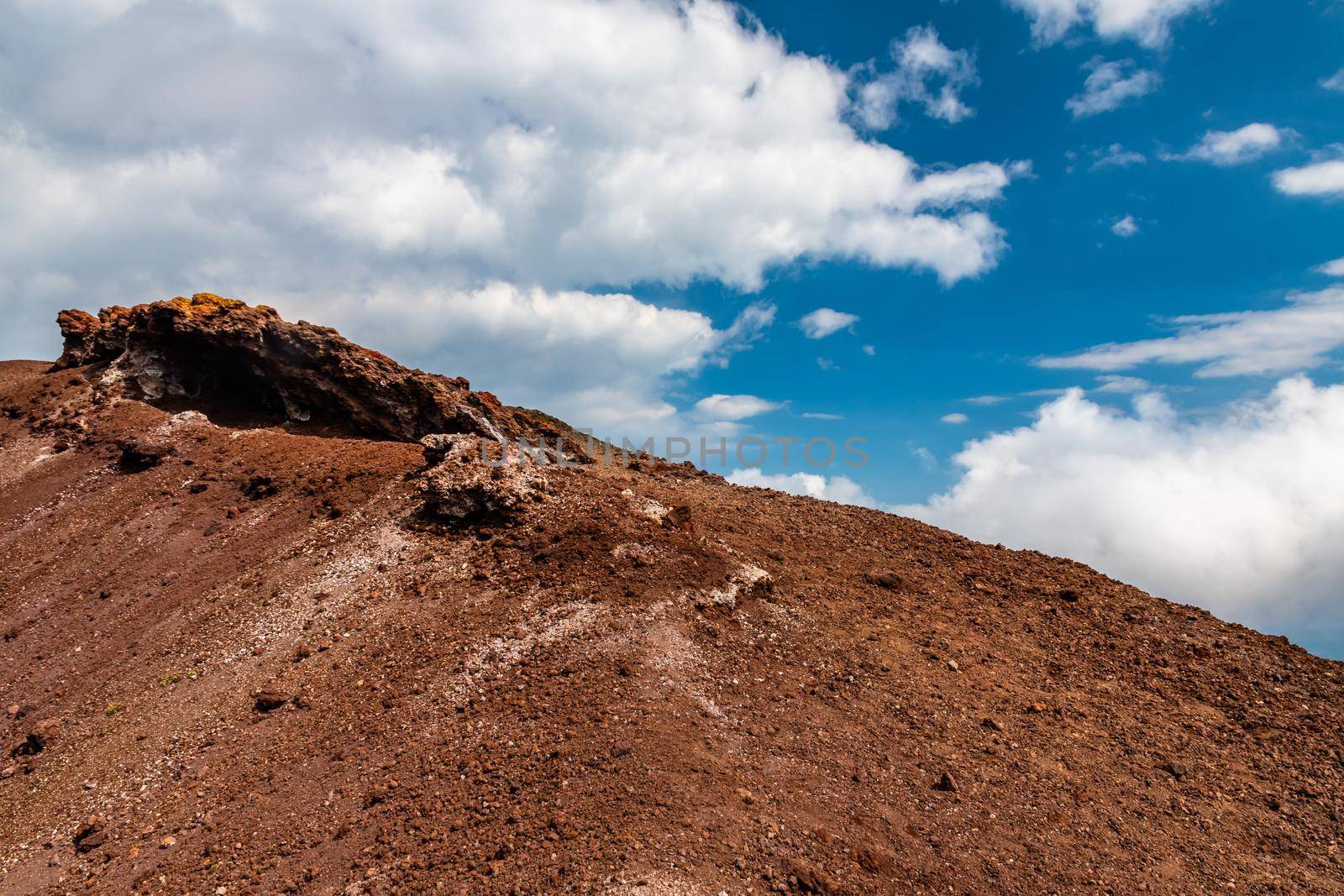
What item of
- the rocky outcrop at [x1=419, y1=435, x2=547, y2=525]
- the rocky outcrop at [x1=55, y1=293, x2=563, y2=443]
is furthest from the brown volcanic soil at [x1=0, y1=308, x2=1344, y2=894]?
the rocky outcrop at [x1=55, y1=293, x2=563, y2=443]

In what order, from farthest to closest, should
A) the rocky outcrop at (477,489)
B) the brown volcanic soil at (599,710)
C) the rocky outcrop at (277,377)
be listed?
the rocky outcrop at (277,377)
the rocky outcrop at (477,489)
the brown volcanic soil at (599,710)

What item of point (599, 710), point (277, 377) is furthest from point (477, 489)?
point (277, 377)

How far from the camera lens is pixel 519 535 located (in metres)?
14.1

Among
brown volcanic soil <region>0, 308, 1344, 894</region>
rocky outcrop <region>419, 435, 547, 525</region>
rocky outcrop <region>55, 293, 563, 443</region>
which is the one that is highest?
rocky outcrop <region>55, 293, 563, 443</region>

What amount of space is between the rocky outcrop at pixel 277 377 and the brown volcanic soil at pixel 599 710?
8.21 ft

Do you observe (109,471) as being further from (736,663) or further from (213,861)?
(736,663)

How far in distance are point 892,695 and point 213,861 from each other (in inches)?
428

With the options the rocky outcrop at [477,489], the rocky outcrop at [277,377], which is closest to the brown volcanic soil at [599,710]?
the rocky outcrop at [477,489]

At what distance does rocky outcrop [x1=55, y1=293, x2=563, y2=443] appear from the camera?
20.1 metres

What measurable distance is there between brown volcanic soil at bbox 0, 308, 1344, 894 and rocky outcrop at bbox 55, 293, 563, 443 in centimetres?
250

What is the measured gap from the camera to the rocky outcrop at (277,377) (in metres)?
20.1

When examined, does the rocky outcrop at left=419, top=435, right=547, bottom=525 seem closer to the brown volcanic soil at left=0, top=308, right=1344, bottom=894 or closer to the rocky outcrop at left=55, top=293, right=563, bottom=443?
the brown volcanic soil at left=0, top=308, right=1344, bottom=894

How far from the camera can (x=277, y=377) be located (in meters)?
20.7

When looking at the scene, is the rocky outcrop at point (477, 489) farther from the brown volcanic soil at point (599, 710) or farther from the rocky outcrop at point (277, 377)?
the rocky outcrop at point (277, 377)
